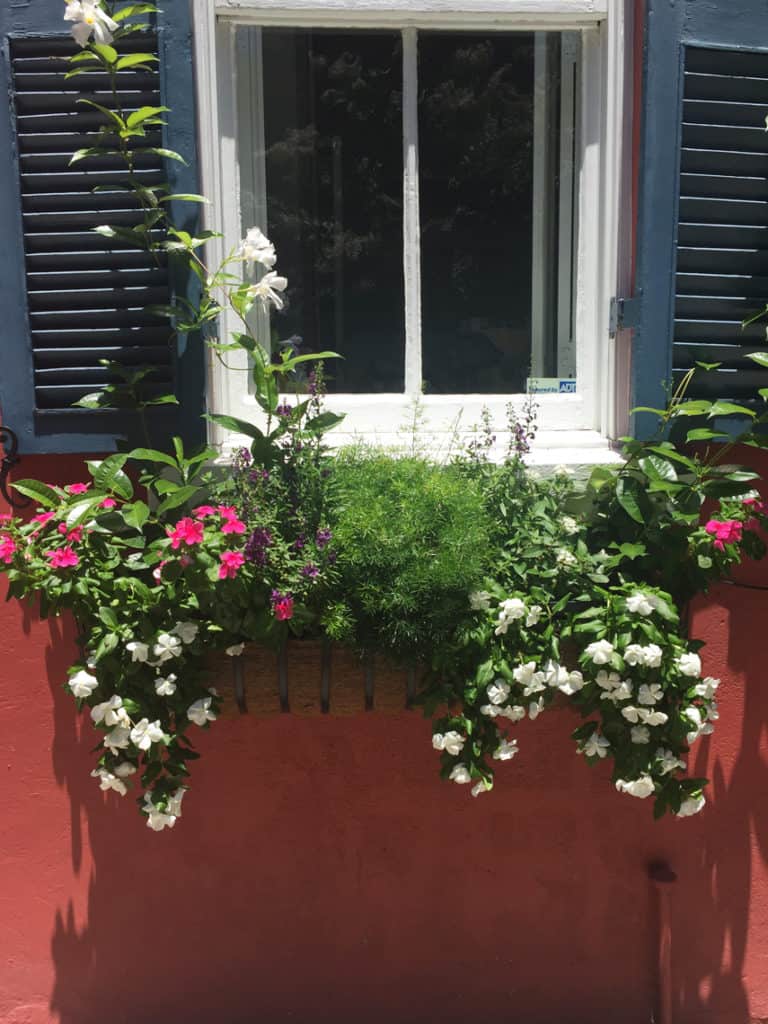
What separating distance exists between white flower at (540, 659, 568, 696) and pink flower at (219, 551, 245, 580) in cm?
76

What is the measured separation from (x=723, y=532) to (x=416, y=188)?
1.28m

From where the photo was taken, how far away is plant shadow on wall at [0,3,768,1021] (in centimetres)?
212

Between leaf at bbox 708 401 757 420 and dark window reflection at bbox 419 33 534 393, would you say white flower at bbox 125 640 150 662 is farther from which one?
leaf at bbox 708 401 757 420

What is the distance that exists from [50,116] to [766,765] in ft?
8.61

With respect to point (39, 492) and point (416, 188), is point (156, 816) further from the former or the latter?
point (416, 188)

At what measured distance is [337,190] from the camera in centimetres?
270

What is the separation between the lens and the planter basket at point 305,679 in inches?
89.0

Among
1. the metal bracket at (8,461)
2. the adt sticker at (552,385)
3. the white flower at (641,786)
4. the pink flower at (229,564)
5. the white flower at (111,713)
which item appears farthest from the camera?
the adt sticker at (552,385)

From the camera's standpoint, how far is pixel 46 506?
2.27m

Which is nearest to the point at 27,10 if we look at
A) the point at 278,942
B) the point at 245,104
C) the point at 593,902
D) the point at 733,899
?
the point at 245,104

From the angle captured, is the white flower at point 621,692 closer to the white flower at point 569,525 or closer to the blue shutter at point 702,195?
the white flower at point 569,525

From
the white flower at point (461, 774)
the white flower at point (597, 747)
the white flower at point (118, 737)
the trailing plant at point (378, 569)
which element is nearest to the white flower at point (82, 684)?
the trailing plant at point (378, 569)

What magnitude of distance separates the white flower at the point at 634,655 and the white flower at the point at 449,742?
Result: 17.3 inches

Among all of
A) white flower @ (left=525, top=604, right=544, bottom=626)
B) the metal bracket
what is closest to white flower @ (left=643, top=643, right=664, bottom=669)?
white flower @ (left=525, top=604, right=544, bottom=626)
